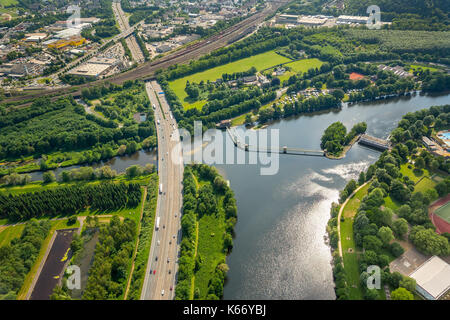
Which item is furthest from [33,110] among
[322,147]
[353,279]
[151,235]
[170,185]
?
[353,279]

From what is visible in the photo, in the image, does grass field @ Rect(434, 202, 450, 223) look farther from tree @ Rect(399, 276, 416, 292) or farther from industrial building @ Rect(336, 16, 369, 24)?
industrial building @ Rect(336, 16, 369, 24)

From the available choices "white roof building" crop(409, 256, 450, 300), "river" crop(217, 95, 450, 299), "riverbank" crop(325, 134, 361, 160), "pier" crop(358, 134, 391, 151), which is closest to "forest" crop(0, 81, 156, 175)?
"river" crop(217, 95, 450, 299)

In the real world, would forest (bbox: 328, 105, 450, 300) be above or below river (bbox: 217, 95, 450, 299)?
above

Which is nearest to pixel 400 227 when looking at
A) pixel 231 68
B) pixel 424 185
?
pixel 424 185

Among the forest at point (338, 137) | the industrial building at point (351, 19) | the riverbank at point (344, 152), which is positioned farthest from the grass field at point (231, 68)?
the industrial building at point (351, 19)

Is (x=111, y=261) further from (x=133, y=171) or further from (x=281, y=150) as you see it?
(x=281, y=150)
